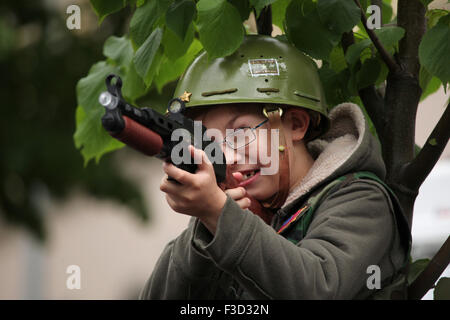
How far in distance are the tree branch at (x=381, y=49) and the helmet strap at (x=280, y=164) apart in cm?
36

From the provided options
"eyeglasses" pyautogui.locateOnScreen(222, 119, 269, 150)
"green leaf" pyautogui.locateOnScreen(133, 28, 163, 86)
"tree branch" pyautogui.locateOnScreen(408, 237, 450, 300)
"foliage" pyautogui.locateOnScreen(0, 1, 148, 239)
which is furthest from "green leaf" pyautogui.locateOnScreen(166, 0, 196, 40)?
"foliage" pyautogui.locateOnScreen(0, 1, 148, 239)

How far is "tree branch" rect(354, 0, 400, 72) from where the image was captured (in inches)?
92.4

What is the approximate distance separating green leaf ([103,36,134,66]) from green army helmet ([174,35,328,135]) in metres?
0.45

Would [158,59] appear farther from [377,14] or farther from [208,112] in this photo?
[377,14]

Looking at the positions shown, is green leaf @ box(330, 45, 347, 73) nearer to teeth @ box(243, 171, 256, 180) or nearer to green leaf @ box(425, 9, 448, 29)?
green leaf @ box(425, 9, 448, 29)

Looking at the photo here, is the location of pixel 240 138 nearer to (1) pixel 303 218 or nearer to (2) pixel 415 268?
(1) pixel 303 218

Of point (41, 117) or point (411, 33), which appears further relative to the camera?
point (41, 117)

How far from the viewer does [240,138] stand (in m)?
2.35

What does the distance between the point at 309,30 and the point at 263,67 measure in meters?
0.18

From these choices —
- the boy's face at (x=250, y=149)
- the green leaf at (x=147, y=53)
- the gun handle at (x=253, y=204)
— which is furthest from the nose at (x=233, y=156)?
the green leaf at (x=147, y=53)

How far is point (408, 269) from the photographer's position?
2408mm

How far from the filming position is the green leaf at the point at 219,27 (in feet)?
7.48

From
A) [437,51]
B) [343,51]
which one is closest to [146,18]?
[343,51]

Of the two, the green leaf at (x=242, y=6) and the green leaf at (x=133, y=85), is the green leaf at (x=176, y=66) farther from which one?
the green leaf at (x=242, y=6)
